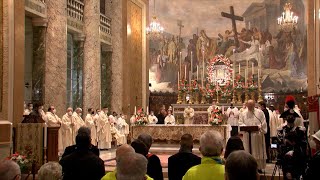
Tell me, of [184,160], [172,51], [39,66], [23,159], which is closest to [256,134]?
[23,159]

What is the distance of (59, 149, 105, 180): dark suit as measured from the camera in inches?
210

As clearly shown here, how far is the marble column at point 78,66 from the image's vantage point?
21594mm

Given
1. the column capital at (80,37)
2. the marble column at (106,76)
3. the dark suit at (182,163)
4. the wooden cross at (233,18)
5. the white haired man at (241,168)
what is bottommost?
the dark suit at (182,163)

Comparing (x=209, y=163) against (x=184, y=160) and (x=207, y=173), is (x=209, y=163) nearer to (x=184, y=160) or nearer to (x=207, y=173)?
(x=207, y=173)

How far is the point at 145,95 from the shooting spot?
91.5 feet

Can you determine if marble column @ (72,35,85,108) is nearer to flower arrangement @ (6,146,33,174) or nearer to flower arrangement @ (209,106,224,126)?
flower arrangement @ (209,106,224,126)

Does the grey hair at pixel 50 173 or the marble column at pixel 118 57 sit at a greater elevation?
the marble column at pixel 118 57

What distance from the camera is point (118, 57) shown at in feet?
79.5

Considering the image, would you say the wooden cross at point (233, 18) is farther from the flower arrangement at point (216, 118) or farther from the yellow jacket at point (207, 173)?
the yellow jacket at point (207, 173)

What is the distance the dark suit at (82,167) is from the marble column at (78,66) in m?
16.5

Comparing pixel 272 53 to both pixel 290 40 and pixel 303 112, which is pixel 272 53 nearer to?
pixel 290 40

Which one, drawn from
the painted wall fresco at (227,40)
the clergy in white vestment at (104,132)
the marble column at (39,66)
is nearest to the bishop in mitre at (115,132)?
the clergy in white vestment at (104,132)

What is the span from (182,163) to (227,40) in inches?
997

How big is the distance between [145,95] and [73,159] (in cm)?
2252
